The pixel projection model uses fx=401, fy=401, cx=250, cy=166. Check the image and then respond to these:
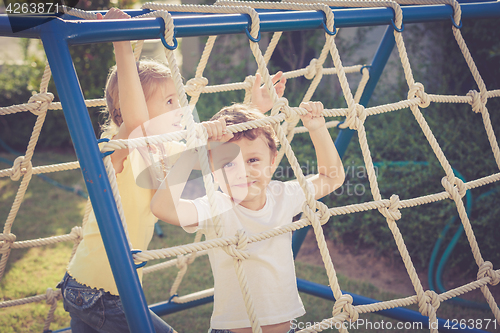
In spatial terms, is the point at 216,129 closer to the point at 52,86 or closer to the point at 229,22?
the point at 229,22

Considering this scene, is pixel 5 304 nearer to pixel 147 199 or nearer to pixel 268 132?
pixel 147 199

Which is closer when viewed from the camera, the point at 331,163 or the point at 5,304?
the point at 331,163

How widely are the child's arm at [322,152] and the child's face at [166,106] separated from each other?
1.30 feet

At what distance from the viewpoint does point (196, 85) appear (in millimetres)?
1573

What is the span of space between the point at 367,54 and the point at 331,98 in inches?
24.7

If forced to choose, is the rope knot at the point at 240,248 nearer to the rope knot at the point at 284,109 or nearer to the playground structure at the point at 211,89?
the playground structure at the point at 211,89

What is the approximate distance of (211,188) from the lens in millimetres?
920

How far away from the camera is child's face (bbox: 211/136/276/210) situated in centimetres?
112

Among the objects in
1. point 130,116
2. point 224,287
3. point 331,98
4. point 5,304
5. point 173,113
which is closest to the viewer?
point 130,116

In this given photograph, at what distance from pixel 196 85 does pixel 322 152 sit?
24.9 inches

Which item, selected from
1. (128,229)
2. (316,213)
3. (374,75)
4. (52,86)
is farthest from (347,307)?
(52,86)

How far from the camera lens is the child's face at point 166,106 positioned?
122 cm

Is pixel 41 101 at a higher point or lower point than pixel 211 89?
lower

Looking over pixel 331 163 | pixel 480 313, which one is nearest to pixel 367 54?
pixel 480 313
